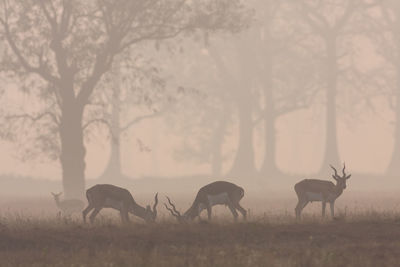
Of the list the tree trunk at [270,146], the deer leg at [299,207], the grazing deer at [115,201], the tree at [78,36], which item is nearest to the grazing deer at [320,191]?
the deer leg at [299,207]

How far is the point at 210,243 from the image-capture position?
17.3 m

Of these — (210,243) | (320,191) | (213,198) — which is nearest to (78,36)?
(213,198)

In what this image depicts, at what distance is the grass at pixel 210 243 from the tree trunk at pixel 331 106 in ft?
144

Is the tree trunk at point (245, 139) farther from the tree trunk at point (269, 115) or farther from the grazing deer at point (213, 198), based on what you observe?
the grazing deer at point (213, 198)

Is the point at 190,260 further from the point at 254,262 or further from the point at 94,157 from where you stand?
the point at 94,157

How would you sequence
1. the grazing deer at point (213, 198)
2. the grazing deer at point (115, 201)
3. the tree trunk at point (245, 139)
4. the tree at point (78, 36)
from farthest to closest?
the tree trunk at point (245, 139) < the tree at point (78, 36) < the grazing deer at point (115, 201) < the grazing deer at point (213, 198)

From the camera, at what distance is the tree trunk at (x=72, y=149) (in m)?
40.2

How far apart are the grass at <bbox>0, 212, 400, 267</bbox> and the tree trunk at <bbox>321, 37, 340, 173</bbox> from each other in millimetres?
44007

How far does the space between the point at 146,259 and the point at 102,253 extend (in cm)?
138

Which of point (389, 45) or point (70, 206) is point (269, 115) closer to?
point (389, 45)

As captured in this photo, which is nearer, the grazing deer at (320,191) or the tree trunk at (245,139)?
the grazing deer at (320,191)

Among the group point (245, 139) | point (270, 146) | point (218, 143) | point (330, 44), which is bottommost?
point (270, 146)

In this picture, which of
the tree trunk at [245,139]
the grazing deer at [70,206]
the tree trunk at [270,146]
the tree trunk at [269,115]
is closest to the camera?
the grazing deer at [70,206]

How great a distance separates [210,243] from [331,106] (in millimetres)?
48735
